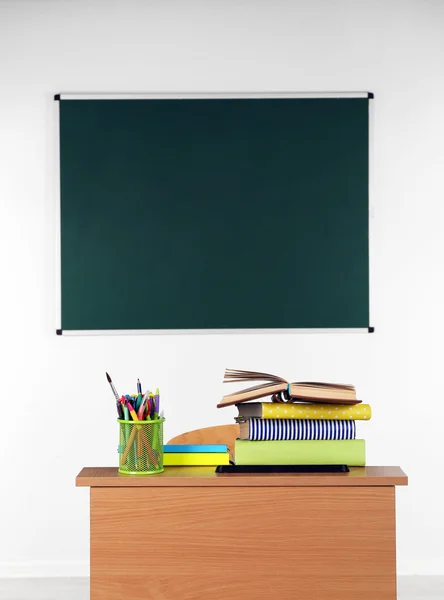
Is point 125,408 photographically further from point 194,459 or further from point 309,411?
point 309,411

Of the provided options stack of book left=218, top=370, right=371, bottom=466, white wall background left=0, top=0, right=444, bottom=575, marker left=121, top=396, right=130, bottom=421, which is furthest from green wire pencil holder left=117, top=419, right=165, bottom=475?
white wall background left=0, top=0, right=444, bottom=575

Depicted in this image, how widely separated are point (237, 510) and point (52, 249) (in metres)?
2.39

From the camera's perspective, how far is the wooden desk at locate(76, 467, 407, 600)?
1527 mm

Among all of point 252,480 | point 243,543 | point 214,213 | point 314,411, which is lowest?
point 243,543

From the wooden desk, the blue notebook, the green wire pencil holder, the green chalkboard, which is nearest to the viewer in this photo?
the wooden desk

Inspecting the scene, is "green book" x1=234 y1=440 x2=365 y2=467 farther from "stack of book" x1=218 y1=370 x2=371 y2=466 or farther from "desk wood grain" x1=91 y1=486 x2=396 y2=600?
"desk wood grain" x1=91 y1=486 x2=396 y2=600

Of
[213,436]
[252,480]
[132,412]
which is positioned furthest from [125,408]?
[213,436]

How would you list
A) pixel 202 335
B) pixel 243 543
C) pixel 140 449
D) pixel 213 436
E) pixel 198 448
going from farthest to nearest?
1. pixel 202 335
2. pixel 213 436
3. pixel 198 448
4. pixel 140 449
5. pixel 243 543

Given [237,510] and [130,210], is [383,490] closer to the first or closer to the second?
[237,510]

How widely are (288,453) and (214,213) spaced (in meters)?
2.12

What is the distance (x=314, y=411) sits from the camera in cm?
173

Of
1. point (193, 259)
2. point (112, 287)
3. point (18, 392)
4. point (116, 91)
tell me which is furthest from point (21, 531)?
point (116, 91)

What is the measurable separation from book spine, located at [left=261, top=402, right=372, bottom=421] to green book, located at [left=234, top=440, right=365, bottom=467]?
0.19ft

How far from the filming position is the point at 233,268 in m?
3.67
